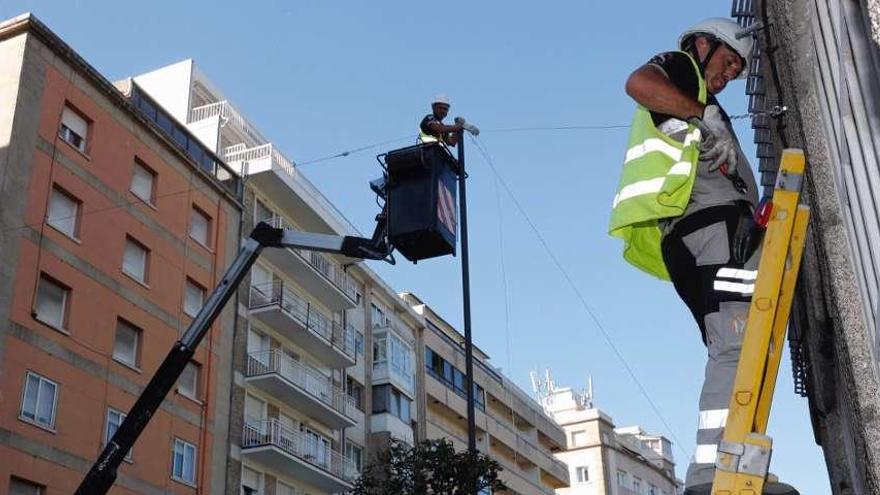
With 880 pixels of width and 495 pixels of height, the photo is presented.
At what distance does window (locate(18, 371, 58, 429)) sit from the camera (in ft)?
88.6

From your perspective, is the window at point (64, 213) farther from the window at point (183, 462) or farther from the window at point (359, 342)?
the window at point (359, 342)

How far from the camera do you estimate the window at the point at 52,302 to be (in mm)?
28500

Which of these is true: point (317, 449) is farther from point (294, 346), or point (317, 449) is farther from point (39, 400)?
point (39, 400)

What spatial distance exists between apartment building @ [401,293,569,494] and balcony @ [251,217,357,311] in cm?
910

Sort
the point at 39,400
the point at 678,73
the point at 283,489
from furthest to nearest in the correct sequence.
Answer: the point at 283,489 < the point at 39,400 < the point at 678,73

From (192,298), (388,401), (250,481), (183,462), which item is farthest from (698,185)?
(388,401)

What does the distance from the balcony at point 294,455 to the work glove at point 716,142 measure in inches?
1309

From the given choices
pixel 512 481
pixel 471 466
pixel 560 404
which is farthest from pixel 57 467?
pixel 560 404

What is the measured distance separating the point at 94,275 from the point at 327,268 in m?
15.0

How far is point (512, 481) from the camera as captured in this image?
61.1 meters

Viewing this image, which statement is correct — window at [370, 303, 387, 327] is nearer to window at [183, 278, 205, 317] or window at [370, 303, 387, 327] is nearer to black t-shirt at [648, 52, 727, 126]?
window at [183, 278, 205, 317]

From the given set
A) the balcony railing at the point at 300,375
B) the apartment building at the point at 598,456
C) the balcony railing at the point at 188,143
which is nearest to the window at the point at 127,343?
the balcony railing at the point at 300,375

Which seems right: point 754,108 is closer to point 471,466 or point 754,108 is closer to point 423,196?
point 423,196

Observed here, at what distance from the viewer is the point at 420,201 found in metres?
11.4
